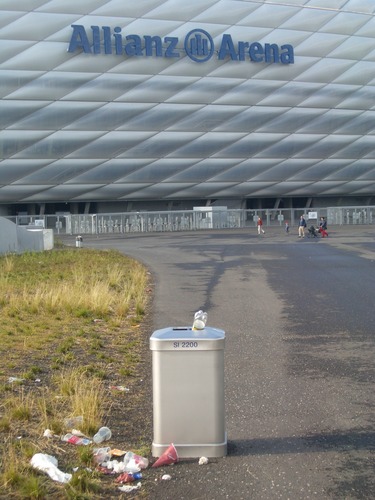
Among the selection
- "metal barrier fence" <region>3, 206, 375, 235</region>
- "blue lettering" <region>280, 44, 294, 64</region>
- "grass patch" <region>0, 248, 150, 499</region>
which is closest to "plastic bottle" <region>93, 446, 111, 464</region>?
"grass patch" <region>0, 248, 150, 499</region>

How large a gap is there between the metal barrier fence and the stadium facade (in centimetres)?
149

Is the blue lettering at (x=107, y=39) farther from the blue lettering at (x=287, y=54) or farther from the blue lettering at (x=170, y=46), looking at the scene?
the blue lettering at (x=287, y=54)

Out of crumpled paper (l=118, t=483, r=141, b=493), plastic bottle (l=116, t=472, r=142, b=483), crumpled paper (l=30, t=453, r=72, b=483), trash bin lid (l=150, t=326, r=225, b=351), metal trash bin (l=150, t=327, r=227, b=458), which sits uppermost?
trash bin lid (l=150, t=326, r=225, b=351)

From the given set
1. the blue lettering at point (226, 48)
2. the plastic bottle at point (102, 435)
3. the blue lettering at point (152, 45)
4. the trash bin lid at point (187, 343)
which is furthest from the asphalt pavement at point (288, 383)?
the blue lettering at point (226, 48)

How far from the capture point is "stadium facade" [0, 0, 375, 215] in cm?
4666

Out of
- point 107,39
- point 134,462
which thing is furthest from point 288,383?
point 107,39

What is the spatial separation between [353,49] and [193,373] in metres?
51.1

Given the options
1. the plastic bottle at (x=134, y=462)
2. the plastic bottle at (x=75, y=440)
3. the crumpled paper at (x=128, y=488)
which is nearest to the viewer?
the crumpled paper at (x=128, y=488)

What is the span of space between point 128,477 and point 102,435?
759mm

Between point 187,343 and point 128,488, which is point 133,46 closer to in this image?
point 187,343

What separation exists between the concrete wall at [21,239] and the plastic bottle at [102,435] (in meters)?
21.5

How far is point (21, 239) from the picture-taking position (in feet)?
94.3

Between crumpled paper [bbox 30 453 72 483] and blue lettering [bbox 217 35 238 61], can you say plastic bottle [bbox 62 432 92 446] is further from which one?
blue lettering [bbox 217 35 238 61]

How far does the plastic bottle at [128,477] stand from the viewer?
15.2 feet
